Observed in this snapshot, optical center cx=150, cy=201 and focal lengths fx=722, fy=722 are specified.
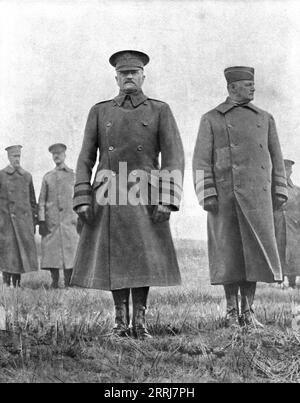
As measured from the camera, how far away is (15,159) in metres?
8.47

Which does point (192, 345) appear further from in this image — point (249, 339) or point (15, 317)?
point (15, 317)

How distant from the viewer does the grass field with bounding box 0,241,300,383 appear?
4.39 m

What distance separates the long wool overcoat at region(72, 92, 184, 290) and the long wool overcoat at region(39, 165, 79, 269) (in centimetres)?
354

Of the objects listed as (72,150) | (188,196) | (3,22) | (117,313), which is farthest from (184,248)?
(3,22)

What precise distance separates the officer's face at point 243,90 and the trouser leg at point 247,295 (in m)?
1.48

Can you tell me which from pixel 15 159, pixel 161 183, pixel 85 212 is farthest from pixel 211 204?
pixel 15 159

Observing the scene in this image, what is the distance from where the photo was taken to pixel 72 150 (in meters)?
7.51

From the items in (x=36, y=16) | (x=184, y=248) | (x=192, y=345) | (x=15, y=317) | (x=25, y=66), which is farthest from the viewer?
(x=184, y=248)

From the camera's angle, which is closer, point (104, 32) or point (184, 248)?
point (104, 32)

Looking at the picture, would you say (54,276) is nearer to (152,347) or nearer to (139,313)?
(139,313)

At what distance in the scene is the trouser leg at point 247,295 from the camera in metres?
5.54

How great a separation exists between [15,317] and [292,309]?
2.19m

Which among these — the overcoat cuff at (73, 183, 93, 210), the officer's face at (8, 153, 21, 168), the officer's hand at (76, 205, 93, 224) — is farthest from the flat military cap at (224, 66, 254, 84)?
the officer's face at (8, 153, 21, 168)

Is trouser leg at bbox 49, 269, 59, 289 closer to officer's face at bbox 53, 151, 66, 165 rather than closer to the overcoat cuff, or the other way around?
officer's face at bbox 53, 151, 66, 165
